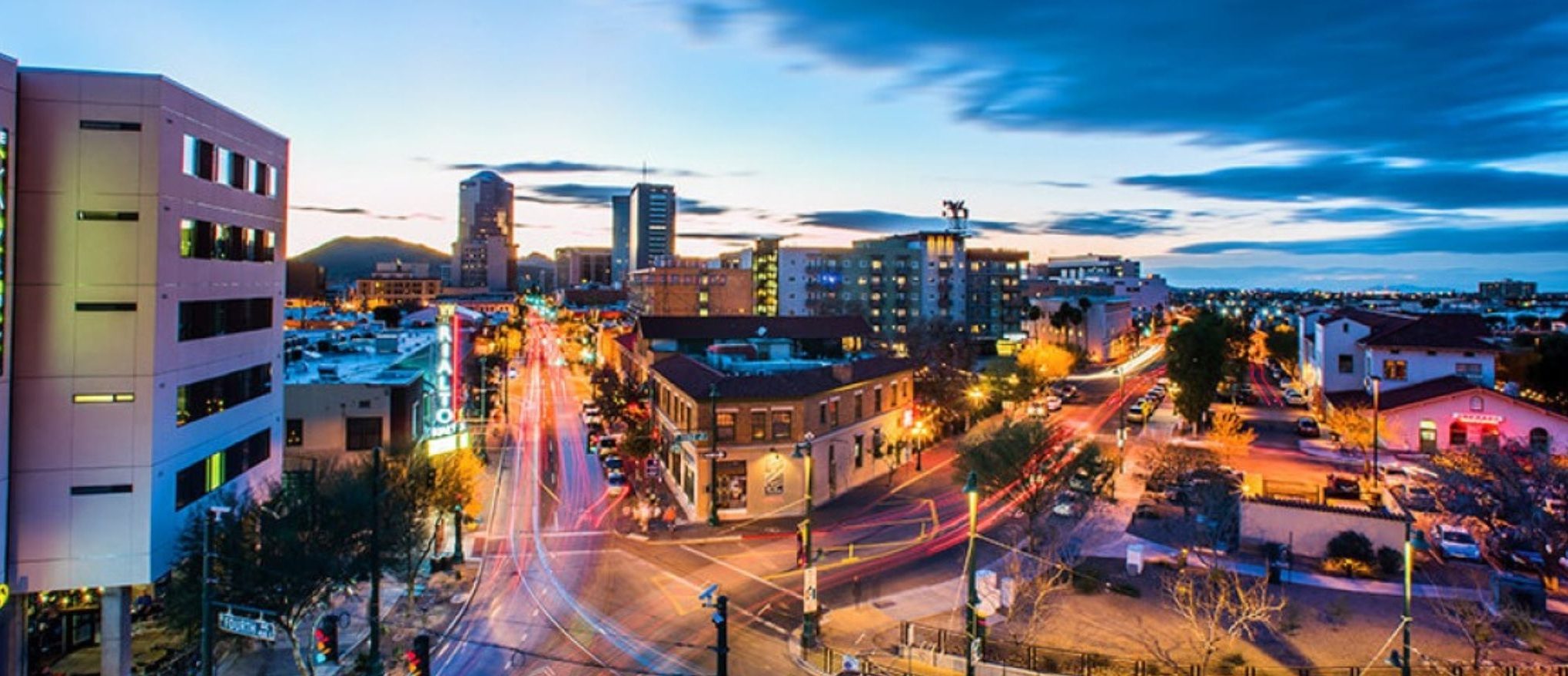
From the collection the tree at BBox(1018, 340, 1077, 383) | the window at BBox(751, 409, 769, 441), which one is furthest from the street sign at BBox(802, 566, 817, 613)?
the tree at BBox(1018, 340, 1077, 383)

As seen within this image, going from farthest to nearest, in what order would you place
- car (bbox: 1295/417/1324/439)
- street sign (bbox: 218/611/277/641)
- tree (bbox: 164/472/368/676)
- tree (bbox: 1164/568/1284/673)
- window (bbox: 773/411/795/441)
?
1. car (bbox: 1295/417/1324/439)
2. window (bbox: 773/411/795/441)
3. tree (bbox: 1164/568/1284/673)
4. tree (bbox: 164/472/368/676)
5. street sign (bbox: 218/611/277/641)

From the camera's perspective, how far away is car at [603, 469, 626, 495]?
169 ft

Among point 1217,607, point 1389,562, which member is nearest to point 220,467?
point 1217,607

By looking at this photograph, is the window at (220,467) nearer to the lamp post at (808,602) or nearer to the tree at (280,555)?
the tree at (280,555)

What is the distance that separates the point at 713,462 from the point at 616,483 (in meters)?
9.95

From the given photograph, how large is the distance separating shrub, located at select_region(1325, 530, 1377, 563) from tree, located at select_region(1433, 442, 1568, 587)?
320 cm

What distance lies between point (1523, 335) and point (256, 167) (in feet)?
328

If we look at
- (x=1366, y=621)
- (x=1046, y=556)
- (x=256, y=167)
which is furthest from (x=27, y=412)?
(x=1366, y=621)

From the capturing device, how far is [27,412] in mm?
24781

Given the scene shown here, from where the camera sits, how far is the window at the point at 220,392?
90.4 feet

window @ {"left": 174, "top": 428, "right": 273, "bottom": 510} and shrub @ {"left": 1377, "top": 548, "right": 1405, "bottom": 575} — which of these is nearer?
window @ {"left": 174, "top": 428, "right": 273, "bottom": 510}

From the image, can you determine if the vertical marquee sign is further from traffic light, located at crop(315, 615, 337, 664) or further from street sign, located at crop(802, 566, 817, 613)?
traffic light, located at crop(315, 615, 337, 664)

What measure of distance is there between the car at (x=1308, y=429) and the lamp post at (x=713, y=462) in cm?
4714

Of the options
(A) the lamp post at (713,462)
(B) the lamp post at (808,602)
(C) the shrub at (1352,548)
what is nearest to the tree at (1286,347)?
(C) the shrub at (1352,548)
